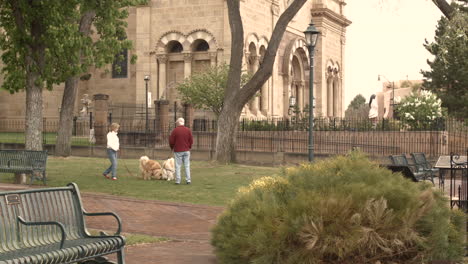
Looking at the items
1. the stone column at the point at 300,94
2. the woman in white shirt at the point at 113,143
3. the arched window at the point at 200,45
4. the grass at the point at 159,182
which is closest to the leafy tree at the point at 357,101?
the stone column at the point at 300,94

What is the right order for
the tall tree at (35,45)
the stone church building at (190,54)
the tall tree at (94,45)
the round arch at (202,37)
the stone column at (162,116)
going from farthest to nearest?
the stone church building at (190,54), the round arch at (202,37), the stone column at (162,116), the tall tree at (94,45), the tall tree at (35,45)

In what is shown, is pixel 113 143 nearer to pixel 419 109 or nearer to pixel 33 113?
pixel 33 113

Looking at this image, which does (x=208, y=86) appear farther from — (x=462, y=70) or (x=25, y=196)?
(x=25, y=196)

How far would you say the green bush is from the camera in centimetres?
577

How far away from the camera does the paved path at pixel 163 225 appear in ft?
26.1

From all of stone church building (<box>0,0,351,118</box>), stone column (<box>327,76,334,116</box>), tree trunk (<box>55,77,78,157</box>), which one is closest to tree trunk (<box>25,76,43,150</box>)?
tree trunk (<box>55,77,78,157</box>)

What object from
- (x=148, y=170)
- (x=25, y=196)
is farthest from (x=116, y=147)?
(x=25, y=196)

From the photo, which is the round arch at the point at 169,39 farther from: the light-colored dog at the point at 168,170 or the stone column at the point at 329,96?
the light-colored dog at the point at 168,170

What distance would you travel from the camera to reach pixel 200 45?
137 feet

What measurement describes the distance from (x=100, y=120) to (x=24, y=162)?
16.5 m

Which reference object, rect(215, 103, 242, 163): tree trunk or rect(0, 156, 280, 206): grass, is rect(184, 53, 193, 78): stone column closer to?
rect(215, 103, 242, 163): tree trunk

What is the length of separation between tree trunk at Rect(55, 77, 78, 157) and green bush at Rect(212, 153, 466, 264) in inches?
866

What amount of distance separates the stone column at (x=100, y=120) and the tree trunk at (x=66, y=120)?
473 centimetres

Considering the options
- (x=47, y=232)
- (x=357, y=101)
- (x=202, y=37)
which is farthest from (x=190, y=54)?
(x=357, y=101)
